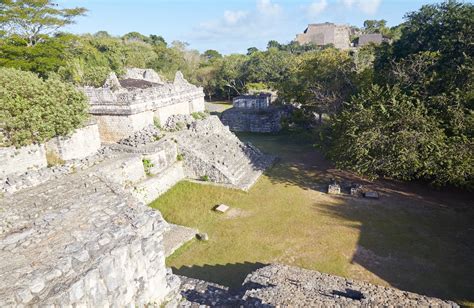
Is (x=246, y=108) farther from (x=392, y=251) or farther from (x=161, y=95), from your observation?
(x=392, y=251)

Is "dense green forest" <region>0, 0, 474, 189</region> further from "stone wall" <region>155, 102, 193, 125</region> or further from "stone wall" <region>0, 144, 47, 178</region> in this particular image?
"stone wall" <region>155, 102, 193, 125</region>

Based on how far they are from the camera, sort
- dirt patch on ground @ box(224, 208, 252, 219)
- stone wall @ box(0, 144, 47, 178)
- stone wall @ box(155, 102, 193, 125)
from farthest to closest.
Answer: stone wall @ box(155, 102, 193, 125), dirt patch on ground @ box(224, 208, 252, 219), stone wall @ box(0, 144, 47, 178)

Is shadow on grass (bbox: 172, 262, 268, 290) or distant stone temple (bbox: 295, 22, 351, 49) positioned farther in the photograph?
distant stone temple (bbox: 295, 22, 351, 49)

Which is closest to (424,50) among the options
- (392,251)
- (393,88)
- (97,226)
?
(393,88)

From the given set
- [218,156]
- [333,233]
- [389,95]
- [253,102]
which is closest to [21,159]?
[218,156]

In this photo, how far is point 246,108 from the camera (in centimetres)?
2833

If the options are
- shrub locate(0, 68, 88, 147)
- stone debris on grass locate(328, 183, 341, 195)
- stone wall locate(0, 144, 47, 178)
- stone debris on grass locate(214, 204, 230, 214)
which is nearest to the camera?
stone wall locate(0, 144, 47, 178)

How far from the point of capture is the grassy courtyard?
9219 mm

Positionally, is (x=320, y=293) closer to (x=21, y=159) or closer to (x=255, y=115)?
(x=21, y=159)

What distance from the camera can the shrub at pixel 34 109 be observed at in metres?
10.9

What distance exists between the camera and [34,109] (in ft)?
37.0

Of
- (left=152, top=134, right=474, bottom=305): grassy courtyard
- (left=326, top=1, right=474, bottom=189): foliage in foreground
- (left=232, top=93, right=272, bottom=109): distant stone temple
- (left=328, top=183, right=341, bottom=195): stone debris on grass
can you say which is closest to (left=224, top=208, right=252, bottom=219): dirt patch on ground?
(left=152, top=134, right=474, bottom=305): grassy courtyard

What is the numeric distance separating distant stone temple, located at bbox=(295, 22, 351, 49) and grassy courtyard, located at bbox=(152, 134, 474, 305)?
178 feet

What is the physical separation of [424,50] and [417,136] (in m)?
5.29
